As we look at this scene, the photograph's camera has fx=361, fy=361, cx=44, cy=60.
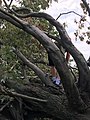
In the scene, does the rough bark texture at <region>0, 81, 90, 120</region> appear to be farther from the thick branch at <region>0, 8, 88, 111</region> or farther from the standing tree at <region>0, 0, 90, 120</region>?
the thick branch at <region>0, 8, 88, 111</region>

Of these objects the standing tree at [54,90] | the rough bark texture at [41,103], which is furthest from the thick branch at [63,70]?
the rough bark texture at [41,103]

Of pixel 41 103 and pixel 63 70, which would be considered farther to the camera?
pixel 41 103

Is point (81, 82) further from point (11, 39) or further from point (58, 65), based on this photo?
point (11, 39)

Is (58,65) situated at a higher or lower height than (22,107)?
higher

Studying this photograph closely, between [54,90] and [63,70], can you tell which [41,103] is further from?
[63,70]

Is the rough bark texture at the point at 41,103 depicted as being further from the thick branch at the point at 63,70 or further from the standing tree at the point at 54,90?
the thick branch at the point at 63,70

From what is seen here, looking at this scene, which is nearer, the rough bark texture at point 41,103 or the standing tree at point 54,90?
the standing tree at point 54,90

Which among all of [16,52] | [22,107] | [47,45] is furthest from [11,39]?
[47,45]

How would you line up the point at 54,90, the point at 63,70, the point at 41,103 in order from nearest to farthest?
1. the point at 63,70
2. the point at 41,103
3. the point at 54,90

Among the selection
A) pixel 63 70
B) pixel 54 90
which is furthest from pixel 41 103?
pixel 63 70

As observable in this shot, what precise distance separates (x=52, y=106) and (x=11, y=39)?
11.9ft

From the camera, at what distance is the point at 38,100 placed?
734 centimetres

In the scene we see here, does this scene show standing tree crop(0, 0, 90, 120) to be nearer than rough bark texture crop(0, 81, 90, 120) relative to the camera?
Yes

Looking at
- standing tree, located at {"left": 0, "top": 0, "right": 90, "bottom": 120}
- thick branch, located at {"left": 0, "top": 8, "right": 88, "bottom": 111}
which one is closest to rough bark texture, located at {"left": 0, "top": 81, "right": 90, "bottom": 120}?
standing tree, located at {"left": 0, "top": 0, "right": 90, "bottom": 120}
